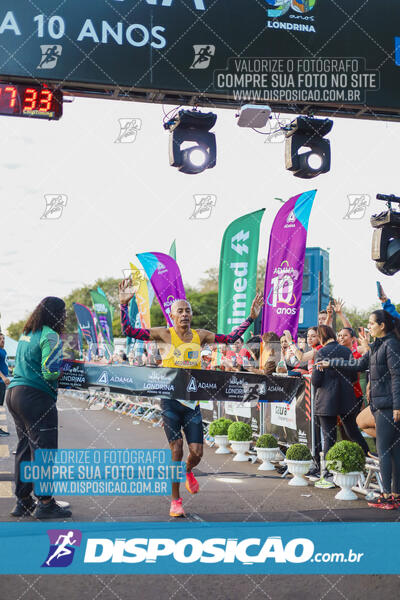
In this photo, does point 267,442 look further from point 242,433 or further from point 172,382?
point 172,382

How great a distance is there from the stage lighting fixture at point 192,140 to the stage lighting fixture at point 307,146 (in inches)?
40.2

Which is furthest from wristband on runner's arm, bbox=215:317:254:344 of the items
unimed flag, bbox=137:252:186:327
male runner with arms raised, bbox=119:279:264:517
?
unimed flag, bbox=137:252:186:327

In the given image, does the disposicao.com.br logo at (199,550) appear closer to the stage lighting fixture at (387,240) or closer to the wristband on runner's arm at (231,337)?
the wristband on runner's arm at (231,337)

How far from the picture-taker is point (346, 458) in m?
7.10

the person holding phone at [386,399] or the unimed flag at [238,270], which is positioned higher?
the unimed flag at [238,270]

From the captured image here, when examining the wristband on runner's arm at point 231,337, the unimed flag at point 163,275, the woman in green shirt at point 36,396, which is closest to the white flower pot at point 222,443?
the wristband on runner's arm at point 231,337

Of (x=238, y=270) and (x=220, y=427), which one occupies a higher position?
(x=238, y=270)

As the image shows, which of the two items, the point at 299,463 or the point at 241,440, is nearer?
the point at 299,463

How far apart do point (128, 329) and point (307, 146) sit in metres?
3.98

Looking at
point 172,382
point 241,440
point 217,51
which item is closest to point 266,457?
point 241,440

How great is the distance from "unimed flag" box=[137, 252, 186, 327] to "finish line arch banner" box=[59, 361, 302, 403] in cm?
787

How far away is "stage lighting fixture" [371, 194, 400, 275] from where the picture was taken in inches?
332

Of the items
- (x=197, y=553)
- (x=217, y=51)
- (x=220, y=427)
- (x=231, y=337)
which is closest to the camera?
(x=197, y=553)

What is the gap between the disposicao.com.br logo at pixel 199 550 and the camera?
159 inches
